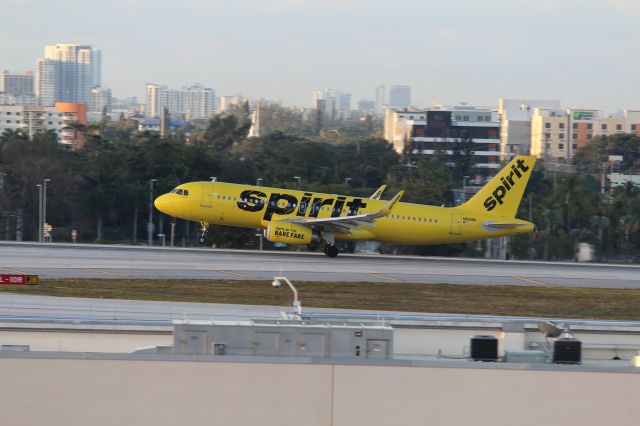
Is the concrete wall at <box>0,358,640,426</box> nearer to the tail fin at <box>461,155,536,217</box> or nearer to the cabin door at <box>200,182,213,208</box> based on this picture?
the cabin door at <box>200,182,213,208</box>

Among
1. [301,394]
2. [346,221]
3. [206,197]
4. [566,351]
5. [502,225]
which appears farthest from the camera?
[502,225]

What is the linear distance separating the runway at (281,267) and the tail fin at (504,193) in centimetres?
306

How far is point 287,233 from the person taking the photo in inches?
2143

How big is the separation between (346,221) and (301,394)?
40527 mm

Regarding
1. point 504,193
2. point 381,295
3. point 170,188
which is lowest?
point 381,295

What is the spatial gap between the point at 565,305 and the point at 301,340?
27.2 metres

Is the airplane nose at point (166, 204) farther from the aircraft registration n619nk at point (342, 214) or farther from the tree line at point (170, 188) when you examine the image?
the tree line at point (170, 188)

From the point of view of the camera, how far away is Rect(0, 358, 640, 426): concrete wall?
1459cm

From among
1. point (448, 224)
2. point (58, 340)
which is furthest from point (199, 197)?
point (58, 340)

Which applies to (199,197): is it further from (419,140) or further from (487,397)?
(419,140)

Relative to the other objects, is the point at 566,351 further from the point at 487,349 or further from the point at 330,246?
the point at 330,246

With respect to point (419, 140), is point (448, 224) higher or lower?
lower

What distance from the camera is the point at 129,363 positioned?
48.3 ft

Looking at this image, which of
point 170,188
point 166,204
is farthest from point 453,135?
point 166,204
